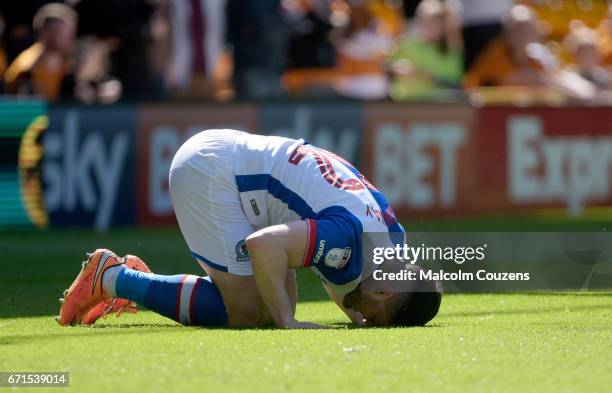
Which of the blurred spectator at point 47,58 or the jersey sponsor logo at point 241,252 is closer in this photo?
the jersey sponsor logo at point 241,252

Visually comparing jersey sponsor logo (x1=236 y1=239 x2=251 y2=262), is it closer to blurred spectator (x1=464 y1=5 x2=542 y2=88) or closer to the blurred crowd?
the blurred crowd

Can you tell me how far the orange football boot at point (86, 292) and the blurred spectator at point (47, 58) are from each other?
610 centimetres

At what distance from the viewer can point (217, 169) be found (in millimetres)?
6973

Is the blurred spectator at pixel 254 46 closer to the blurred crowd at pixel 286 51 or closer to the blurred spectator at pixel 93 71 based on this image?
the blurred crowd at pixel 286 51

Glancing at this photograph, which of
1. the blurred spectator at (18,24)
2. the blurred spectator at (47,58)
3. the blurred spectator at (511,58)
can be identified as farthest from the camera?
the blurred spectator at (511,58)

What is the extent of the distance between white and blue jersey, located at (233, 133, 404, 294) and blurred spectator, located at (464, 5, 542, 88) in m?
9.08

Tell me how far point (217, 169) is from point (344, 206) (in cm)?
76

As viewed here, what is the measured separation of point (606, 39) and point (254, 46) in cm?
649

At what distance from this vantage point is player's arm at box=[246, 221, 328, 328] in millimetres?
6441

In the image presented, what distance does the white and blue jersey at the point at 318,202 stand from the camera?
650 cm

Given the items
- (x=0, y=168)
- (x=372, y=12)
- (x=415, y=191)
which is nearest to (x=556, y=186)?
(x=415, y=191)

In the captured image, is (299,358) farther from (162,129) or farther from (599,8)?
(599,8)

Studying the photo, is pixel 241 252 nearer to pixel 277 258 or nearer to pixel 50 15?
pixel 277 258

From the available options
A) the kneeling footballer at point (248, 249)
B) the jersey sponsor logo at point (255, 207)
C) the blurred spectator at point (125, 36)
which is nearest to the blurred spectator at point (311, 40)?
the blurred spectator at point (125, 36)
